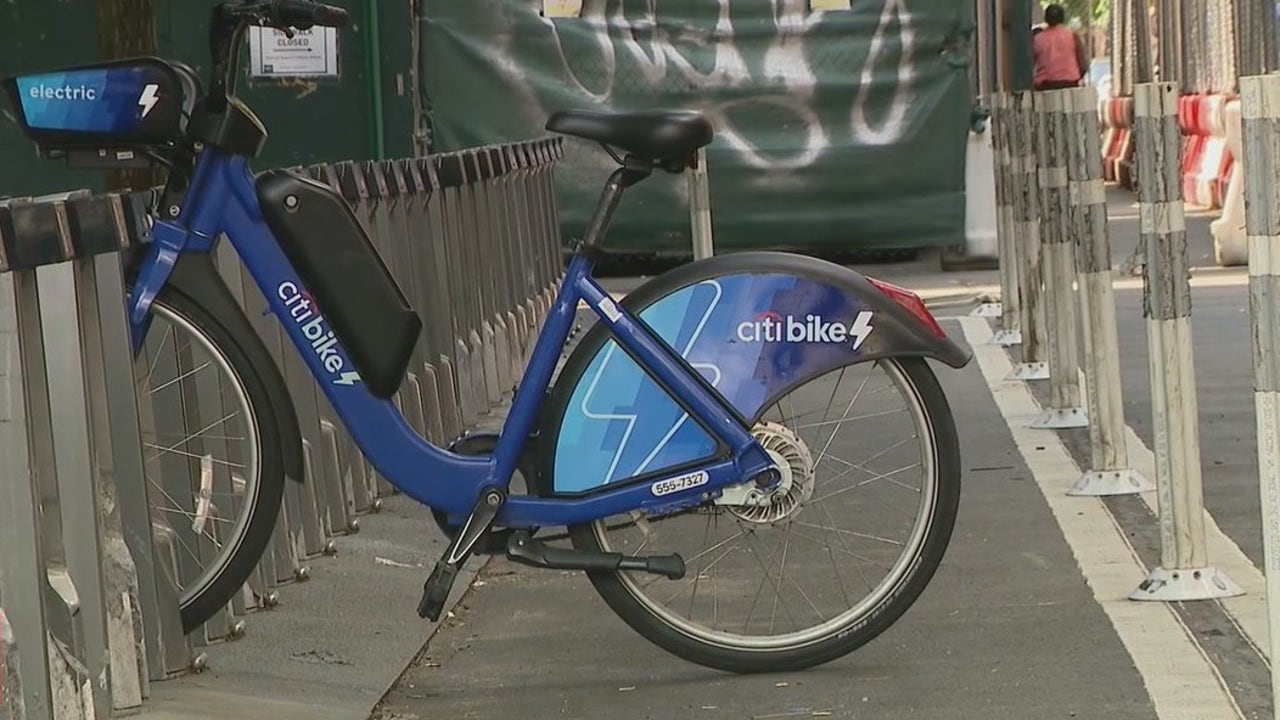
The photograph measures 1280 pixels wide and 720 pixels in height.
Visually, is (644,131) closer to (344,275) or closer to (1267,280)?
(344,275)

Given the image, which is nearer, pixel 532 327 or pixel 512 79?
pixel 532 327

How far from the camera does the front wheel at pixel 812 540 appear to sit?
17.5ft

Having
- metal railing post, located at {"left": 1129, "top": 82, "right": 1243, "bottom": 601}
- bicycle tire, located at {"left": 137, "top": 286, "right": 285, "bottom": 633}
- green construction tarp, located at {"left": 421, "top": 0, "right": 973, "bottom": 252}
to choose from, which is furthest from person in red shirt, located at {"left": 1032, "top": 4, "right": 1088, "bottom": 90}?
bicycle tire, located at {"left": 137, "top": 286, "right": 285, "bottom": 633}

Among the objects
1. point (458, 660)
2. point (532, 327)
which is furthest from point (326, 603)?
point (532, 327)

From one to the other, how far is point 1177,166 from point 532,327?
5974mm

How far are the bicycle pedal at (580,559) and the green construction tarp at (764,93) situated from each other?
37.4ft

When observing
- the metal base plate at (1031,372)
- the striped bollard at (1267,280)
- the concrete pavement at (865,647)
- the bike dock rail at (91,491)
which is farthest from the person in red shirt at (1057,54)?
the striped bollard at (1267,280)

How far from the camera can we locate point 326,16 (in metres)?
5.19

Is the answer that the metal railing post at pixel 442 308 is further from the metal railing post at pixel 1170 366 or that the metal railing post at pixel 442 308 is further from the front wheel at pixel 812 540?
the metal railing post at pixel 1170 366

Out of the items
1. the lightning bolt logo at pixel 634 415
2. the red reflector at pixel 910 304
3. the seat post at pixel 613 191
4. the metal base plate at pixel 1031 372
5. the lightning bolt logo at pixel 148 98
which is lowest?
the metal base plate at pixel 1031 372

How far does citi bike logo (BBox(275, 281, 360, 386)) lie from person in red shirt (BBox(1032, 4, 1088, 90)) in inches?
817

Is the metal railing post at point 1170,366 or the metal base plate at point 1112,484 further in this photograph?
the metal base plate at point 1112,484

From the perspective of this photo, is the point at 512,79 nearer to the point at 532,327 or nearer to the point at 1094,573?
the point at 532,327

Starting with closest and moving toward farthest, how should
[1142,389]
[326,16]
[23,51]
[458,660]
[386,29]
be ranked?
[326,16]
[458,660]
[1142,389]
[23,51]
[386,29]
